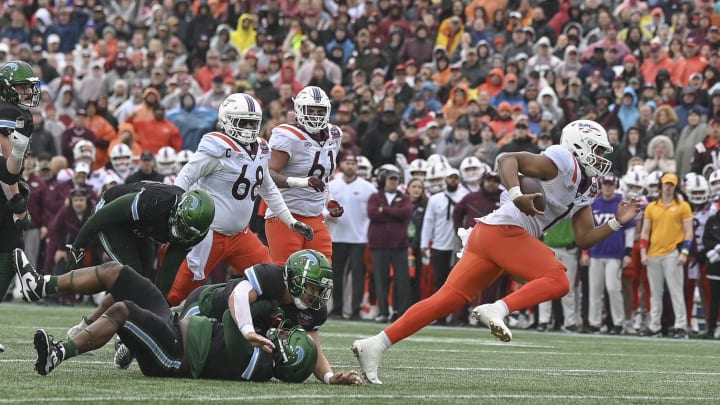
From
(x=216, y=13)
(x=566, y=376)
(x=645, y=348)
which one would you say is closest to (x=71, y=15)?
(x=216, y=13)

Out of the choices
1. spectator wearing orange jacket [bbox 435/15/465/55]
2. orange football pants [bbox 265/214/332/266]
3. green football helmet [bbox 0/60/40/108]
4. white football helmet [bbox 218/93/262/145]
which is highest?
spectator wearing orange jacket [bbox 435/15/465/55]

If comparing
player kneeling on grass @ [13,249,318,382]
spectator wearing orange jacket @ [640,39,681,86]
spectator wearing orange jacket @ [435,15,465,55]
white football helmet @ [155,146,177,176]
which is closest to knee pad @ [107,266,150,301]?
player kneeling on grass @ [13,249,318,382]

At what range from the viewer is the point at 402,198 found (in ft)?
54.2

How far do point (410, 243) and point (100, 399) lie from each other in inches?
444

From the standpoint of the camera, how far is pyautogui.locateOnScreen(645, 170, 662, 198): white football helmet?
51.8 feet

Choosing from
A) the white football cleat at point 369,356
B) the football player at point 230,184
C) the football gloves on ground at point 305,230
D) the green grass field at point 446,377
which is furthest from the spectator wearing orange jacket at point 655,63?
the white football cleat at point 369,356

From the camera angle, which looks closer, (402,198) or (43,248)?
(402,198)

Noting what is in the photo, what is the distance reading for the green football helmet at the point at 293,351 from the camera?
7.14 m

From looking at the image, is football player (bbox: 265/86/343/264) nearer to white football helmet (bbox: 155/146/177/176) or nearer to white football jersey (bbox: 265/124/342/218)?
white football jersey (bbox: 265/124/342/218)

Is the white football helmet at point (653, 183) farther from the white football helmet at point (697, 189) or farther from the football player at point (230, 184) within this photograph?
the football player at point (230, 184)

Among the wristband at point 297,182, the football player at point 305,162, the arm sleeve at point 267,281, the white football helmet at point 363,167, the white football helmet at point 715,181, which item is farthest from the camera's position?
the white football helmet at point 363,167

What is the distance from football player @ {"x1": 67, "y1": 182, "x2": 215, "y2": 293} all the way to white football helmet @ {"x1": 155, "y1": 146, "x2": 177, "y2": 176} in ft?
28.8

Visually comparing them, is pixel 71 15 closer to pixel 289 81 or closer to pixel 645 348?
pixel 289 81

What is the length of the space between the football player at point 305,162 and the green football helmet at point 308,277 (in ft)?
11.4
